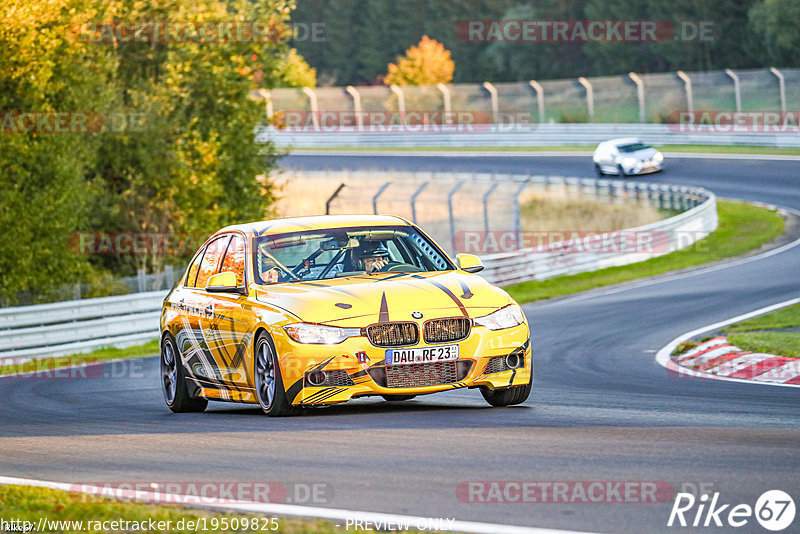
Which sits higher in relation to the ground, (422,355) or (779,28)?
(779,28)

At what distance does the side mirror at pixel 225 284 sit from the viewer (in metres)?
9.88

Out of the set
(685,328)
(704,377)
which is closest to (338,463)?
(704,377)

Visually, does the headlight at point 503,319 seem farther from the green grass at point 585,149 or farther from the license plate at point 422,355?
the green grass at point 585,149

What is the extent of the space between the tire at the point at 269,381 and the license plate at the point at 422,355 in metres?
0.83

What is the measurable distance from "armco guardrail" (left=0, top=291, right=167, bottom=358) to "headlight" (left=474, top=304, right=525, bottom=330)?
1376 centimetres

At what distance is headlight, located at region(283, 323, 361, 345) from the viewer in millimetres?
8945

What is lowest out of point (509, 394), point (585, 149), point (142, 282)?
point (142, 282)

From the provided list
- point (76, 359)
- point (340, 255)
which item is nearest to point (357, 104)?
point (76, 359)

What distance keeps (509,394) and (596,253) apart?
20.3 metres

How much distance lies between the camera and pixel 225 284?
32.4 feet

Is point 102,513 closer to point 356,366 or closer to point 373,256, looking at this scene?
point 356,366

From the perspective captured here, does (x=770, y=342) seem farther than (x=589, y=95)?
No

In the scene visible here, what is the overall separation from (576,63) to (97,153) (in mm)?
71213

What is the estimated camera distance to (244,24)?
32844mm
